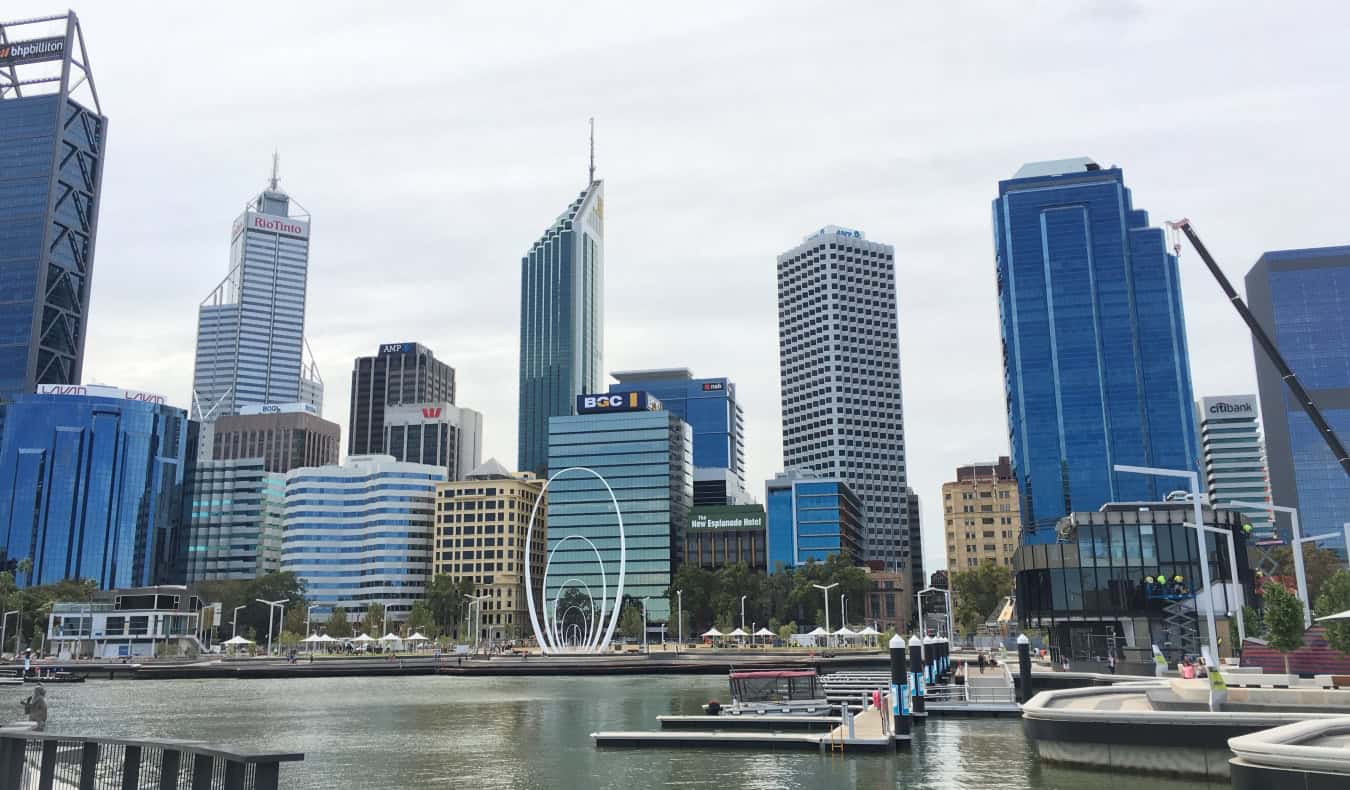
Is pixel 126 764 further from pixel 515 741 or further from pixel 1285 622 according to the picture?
pixel 1285 622

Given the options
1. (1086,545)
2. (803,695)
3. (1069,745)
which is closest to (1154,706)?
(1069,745)

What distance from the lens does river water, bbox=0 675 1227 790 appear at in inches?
1652

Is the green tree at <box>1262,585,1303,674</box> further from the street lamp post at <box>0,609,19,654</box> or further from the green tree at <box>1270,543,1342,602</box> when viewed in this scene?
the street lamp post at <box>0,609,19,654</box>

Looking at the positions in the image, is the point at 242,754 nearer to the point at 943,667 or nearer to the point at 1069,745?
the point at 1069,745

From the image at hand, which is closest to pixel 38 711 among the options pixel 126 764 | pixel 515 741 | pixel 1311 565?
pixel 126 764

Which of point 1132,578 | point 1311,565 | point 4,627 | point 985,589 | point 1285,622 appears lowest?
point 4,627

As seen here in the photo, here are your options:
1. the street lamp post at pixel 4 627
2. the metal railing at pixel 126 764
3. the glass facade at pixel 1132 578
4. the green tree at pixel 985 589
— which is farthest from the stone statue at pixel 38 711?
the street lamp post at pixel 4 627

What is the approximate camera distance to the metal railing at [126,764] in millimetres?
17672

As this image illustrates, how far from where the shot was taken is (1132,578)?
89750 mm

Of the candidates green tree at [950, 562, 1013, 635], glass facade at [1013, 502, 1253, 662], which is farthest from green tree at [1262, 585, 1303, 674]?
green tree at [950, 562, 1013, 635]

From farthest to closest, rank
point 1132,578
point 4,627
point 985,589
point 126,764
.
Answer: point 985,589, point 4,627, point 1132,578, point 126,764

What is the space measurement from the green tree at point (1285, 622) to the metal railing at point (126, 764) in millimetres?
49586

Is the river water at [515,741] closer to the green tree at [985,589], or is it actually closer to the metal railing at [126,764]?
the metal railing at [126,764]

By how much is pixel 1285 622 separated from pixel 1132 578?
3807cm
